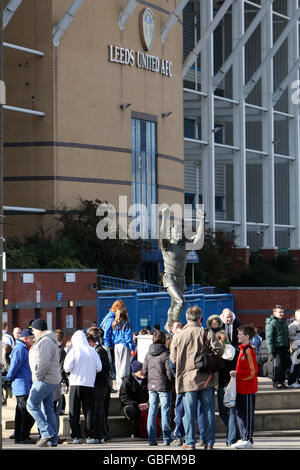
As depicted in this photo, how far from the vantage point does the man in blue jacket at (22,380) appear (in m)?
14.6

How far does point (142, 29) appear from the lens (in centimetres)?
3756

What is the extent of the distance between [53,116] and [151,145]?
5753mm

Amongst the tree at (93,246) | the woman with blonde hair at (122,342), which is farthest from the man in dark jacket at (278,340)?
the tree at (93,246)

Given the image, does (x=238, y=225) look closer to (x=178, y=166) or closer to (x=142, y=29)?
(x=178, y=166)

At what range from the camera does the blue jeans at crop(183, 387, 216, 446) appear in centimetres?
1353

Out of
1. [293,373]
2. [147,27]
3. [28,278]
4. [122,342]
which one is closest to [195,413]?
[122,342]

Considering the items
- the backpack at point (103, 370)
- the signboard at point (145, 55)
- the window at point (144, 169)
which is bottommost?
the backpack at point (103, 370)

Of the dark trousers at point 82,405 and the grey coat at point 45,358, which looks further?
the dark trousers at point 82,405

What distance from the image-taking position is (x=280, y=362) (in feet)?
58.4

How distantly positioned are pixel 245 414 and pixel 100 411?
231 cm

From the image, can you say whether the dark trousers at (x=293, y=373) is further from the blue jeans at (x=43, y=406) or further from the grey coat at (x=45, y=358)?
the grey coat at (x=45, y=358)

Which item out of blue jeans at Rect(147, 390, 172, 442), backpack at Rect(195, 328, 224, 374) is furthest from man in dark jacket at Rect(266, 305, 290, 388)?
backpack at Rect(195, 328, 224, 374)

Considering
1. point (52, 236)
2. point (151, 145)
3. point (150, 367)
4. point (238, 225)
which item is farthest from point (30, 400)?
point (238, 225)

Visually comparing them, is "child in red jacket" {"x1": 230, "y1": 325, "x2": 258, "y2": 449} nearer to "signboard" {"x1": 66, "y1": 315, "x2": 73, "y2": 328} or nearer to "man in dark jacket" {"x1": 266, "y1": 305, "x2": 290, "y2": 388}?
"man in dark jacket" {"x1": 266, "y1": 305, "x2": 290, "y2": 388}
